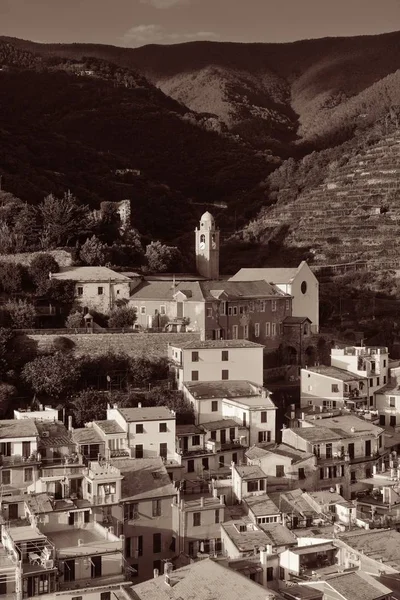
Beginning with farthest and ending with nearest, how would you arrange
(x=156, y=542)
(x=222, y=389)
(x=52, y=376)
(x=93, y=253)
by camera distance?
(x=93, y=253) < (x=222, y=389) < (x=52, y=376) < (x=156, y=542)

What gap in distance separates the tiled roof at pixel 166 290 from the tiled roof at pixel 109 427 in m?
10.2

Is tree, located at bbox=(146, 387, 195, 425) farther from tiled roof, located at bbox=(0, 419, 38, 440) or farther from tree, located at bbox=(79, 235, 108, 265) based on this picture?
tree, located at bbox=(79, 235, 108, 265)

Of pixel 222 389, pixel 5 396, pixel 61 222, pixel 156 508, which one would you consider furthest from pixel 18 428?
pixel 61 222

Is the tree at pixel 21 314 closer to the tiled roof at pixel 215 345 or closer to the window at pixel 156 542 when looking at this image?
the tiled roof at pixel 215 345

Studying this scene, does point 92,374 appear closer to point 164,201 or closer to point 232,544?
point 232,544

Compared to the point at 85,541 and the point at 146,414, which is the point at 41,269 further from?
the point at 85,541

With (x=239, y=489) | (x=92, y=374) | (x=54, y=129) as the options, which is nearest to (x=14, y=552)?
(x=239, y=489)

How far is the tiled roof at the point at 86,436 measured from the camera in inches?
1331

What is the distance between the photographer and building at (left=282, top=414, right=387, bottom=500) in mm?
35344

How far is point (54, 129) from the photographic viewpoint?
91.2 m

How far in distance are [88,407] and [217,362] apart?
18.3ft

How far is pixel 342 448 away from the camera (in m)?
36.0

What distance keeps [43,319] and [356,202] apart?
36.3 m

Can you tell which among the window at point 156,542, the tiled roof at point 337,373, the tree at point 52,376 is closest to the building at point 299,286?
the tiled roof at point 337,373
